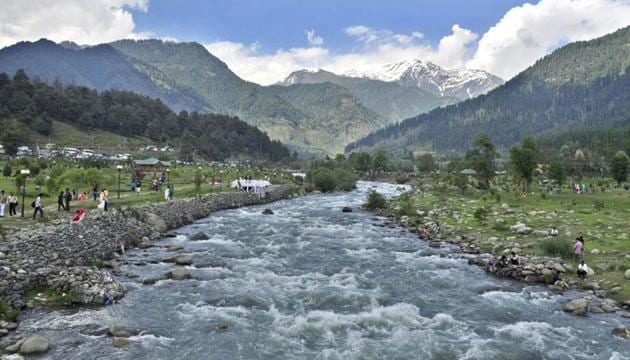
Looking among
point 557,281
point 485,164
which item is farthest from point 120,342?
point 485,164

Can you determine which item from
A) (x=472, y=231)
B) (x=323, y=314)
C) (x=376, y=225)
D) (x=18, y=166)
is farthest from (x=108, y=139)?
(x=323, y=314)

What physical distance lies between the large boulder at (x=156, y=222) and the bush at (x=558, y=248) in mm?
35082

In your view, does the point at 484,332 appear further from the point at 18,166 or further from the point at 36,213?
the point at 18,166

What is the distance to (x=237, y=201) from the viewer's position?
258 feet

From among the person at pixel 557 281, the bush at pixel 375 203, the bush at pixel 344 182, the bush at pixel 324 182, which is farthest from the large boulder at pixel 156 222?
the bush at pixel 344 182

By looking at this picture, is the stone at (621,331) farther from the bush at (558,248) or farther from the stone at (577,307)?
the bush at (558,248)

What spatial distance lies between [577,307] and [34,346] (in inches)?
→ 1036

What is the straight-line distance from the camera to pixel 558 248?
35344mm

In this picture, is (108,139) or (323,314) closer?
(323,314)

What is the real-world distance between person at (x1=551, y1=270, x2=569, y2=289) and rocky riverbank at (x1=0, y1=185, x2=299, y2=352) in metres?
26.5

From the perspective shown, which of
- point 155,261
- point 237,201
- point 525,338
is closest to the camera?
point 525,338

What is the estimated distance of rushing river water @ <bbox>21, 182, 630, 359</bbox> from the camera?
67.4 ft

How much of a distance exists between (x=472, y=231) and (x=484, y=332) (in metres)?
26.0

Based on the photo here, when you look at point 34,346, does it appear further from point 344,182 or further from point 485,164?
point 344,182
